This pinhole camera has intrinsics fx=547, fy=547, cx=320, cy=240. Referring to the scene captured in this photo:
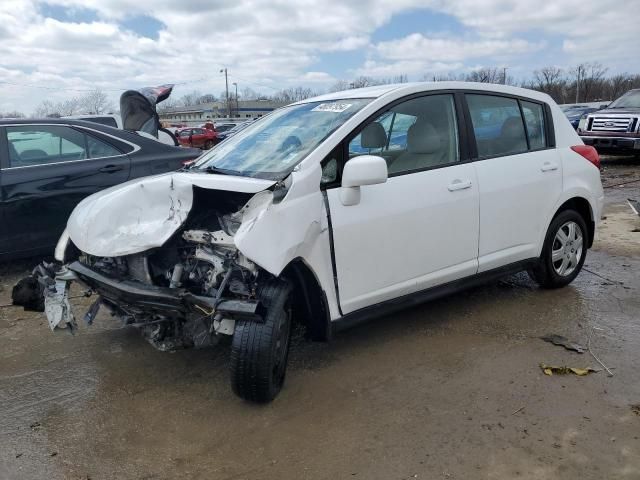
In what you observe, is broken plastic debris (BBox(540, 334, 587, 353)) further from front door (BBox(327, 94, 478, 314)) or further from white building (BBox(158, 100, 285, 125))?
white building (BBox(158, 100, 285, 125))

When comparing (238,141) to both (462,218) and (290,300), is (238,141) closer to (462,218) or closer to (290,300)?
(290,300)

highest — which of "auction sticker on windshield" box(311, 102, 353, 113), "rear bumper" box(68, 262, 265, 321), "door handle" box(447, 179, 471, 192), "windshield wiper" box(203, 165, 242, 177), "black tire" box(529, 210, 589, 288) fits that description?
"auction sticker on windshield" box(311, 102, 353, 113)

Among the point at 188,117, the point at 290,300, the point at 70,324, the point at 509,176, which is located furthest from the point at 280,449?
the point at 188,117

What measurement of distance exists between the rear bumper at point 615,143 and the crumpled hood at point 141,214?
42.5 feet

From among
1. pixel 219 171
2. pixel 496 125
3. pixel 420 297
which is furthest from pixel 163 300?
pixel 496 125

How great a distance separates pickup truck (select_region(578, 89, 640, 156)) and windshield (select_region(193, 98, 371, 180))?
39.5ft

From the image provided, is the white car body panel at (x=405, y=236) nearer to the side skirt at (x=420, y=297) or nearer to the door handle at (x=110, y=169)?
the side skirt at (x=420, y=297)

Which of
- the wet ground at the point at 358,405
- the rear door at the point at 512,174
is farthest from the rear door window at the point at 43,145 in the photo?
the rear door at the point at 512,174

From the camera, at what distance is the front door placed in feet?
11.0

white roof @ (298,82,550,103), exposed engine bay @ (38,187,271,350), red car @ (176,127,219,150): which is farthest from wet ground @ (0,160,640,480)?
red car @ (176,127,219,150)

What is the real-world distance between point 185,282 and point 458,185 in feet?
6.54

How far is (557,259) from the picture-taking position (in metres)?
4.76

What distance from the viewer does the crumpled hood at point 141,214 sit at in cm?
297

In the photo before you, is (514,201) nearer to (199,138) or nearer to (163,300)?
(163,300)
